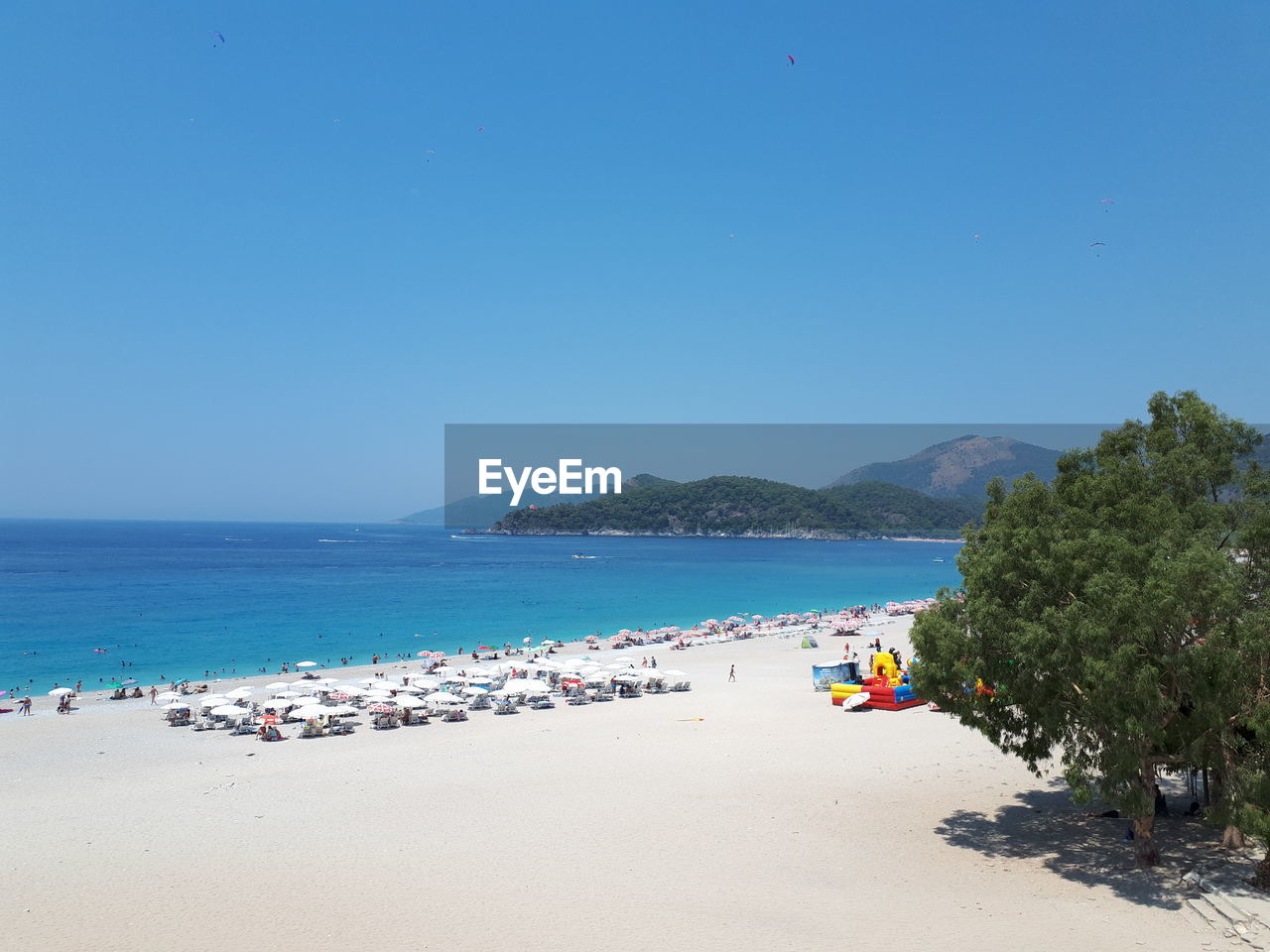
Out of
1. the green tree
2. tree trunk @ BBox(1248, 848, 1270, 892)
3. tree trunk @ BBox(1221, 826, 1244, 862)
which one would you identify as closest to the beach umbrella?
the green tree

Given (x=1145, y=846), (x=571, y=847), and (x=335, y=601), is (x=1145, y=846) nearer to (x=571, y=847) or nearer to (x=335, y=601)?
(x=571, y=847)

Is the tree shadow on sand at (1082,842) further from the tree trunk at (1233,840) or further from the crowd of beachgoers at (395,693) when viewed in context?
the crowd of beachgoers at (395,693)

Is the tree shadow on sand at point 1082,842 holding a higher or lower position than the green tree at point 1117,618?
lower

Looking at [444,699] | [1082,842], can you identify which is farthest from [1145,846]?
[444,699]

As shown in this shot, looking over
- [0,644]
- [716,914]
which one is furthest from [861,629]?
[0,644]

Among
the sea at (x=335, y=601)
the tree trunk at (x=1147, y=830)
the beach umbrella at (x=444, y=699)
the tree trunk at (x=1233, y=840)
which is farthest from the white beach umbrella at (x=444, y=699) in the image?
the tree trunk at (x=1233, y=840)

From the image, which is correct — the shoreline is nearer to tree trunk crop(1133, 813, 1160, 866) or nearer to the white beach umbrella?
the white beach umbrella
